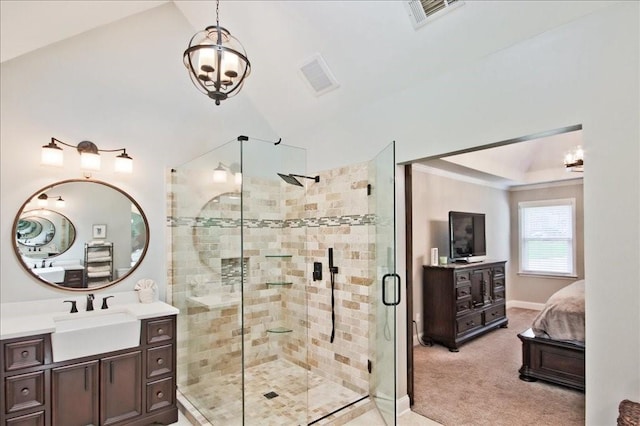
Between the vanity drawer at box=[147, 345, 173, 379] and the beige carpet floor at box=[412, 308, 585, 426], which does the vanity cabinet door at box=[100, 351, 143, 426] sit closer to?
the vanity drawer at box=[147, 345, 173, 379]

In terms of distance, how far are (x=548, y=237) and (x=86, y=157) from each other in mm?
7207

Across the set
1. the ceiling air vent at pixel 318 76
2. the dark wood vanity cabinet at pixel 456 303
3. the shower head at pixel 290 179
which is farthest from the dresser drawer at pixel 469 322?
the ceiling air vent at pixel 318 76

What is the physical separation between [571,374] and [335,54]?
3.75m

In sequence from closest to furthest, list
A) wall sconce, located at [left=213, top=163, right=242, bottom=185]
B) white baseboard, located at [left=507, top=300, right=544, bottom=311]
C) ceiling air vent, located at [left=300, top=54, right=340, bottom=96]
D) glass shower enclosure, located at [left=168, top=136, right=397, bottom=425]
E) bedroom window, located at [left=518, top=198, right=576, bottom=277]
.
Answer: wall sconce, located at [left=213, top=163, right=242, bottom=185] < glass shower enclosure, located at [left=168, top=136, right=397, bottom=425] < ceiling air vent, located at [left=300, top=54, right=340, bottom=96] < bedroom window, located at [left=518, top=198, right=576, bottom=277] < white baseboard, located at [left=507, top=300, right=544, bottom=311]

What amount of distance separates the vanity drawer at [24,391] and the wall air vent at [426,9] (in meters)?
3.53

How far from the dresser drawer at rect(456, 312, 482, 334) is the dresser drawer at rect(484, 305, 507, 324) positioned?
221mm

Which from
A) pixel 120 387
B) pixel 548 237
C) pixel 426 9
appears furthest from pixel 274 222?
pixel 548 237

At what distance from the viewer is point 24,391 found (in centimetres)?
223

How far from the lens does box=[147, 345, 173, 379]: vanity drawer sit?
8.85 feet

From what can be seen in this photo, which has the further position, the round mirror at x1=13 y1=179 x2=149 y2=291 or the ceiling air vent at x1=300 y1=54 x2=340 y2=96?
the ceiling air vent at x1=300 y1=54 x2=340 y2=96

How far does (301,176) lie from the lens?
11.1 feet

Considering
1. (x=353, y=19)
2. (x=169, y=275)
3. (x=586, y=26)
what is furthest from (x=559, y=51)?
(x=169, y=275)

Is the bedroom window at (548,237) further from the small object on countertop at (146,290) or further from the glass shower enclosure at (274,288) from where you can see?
the small object on countertop at (146,290)

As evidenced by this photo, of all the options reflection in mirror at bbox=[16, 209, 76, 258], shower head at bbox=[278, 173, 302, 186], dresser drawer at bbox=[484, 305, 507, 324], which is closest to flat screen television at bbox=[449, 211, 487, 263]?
dresser drawer at bbox=[484, 305, 507, 324]
